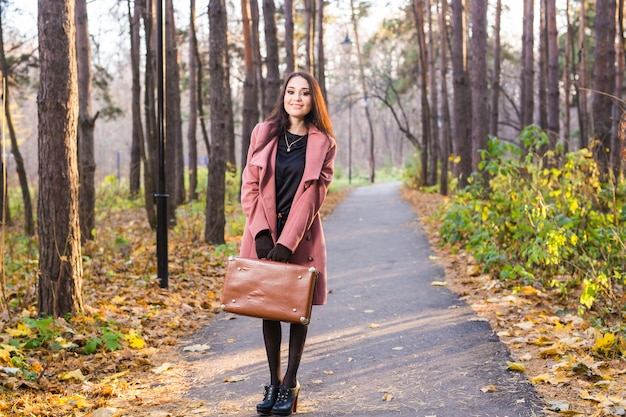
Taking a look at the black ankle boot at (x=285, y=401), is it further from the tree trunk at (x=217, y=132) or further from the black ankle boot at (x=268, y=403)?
the tree trunk at (x=217, y=132)

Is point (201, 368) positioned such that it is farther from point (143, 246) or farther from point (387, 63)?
point (387, 63)

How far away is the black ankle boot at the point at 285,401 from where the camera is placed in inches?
168

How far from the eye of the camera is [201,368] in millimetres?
5520

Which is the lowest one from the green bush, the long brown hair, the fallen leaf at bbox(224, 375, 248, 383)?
the fallen leaf at bbox(224, 375, 248, 383)

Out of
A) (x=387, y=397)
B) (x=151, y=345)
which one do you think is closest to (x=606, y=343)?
(x=387, y=397)

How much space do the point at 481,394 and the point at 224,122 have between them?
8.44m

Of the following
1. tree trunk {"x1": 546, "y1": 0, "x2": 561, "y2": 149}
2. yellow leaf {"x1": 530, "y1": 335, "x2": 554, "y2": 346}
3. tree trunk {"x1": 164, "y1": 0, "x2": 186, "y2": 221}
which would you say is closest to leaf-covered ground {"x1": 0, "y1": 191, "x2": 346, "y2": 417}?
yellow leaf {"x1": 530, "y1": 335, "x2": 554, "y2": 346}

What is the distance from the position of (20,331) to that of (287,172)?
2.82 m

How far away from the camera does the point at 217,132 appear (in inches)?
471

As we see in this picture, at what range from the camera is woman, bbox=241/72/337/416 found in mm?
4320

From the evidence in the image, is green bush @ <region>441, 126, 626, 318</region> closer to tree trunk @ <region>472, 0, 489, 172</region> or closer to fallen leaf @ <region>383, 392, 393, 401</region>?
fallen leaf @ <region>383, 392, 393, 401</region>

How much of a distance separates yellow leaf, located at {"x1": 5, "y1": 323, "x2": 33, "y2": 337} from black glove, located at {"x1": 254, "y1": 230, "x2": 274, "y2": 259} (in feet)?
8.24

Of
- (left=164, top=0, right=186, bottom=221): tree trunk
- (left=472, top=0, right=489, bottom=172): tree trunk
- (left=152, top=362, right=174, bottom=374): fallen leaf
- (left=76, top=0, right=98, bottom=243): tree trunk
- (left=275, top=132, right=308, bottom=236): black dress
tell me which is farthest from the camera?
(left=164, top=0, right=186, bottom=221): tree trunk

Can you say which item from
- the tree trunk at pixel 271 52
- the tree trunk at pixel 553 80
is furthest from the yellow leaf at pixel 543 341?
the tree trunk at pixel 553 80
